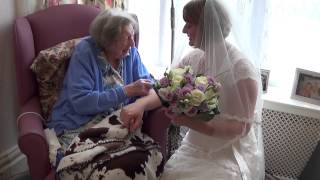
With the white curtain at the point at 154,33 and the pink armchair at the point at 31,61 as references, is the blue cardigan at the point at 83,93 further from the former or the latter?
the white curtain at the point at 154,33

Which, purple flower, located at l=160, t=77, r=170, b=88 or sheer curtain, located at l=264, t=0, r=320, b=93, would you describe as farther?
sheer curtain, located at l=264, t=0, r=320, b=93

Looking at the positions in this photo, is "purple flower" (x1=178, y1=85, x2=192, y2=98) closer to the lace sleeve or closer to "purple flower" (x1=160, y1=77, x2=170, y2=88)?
"purple flower" (x1=160, y1=77, x2=170, y2=88)

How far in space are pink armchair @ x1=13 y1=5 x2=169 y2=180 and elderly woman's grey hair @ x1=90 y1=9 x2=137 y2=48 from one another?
0.29 m

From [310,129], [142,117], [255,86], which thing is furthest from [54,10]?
[310,129]

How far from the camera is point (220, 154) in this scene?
68.4 inches

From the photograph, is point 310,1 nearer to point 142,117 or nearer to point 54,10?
point 142,117

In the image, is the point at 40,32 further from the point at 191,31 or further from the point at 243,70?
the point at 243,70

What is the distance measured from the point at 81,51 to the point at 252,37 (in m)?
0.89

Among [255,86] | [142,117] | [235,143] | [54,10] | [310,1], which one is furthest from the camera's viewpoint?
[310,1]

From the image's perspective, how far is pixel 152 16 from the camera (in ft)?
9.18

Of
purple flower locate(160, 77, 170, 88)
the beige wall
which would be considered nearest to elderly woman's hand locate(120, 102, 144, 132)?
purple flower locate(160, 77, 170, 88)

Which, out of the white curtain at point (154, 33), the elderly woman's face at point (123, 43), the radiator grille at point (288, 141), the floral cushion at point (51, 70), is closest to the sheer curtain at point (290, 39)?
the radiator grille at point (288, 141)

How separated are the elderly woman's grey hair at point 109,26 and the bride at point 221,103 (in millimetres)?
344

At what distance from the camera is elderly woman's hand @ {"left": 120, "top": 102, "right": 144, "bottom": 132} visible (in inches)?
71.2
